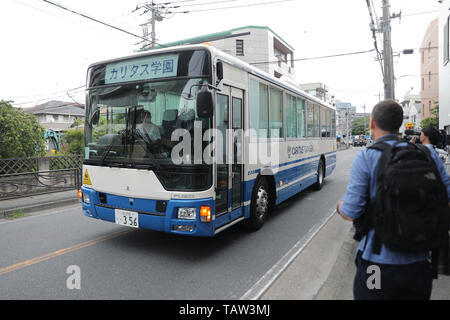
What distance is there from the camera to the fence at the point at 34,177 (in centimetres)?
928

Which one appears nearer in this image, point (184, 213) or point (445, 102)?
point (184, 213)

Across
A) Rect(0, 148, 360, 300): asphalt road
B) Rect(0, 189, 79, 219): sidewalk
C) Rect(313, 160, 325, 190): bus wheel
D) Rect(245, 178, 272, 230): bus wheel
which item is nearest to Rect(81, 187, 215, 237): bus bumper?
Rect(0, 148, 360, 300): asphalt road

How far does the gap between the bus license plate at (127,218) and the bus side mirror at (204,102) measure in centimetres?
184

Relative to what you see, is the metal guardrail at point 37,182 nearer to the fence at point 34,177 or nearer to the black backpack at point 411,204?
the fence at point 34,177

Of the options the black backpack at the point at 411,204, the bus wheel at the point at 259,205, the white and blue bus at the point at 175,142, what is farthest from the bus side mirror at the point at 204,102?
the black backpack at the point at 411,204

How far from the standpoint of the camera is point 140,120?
456cm

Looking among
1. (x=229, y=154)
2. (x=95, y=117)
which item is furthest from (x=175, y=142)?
(x=95, y=117)

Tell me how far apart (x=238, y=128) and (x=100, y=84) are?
8.04ft

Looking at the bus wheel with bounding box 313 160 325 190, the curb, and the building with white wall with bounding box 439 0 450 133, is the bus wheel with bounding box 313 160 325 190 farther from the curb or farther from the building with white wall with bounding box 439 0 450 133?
the building with white wall with bounding box 439 0 450 133

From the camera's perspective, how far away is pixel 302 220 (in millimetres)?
6863

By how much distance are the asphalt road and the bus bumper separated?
556 mm
